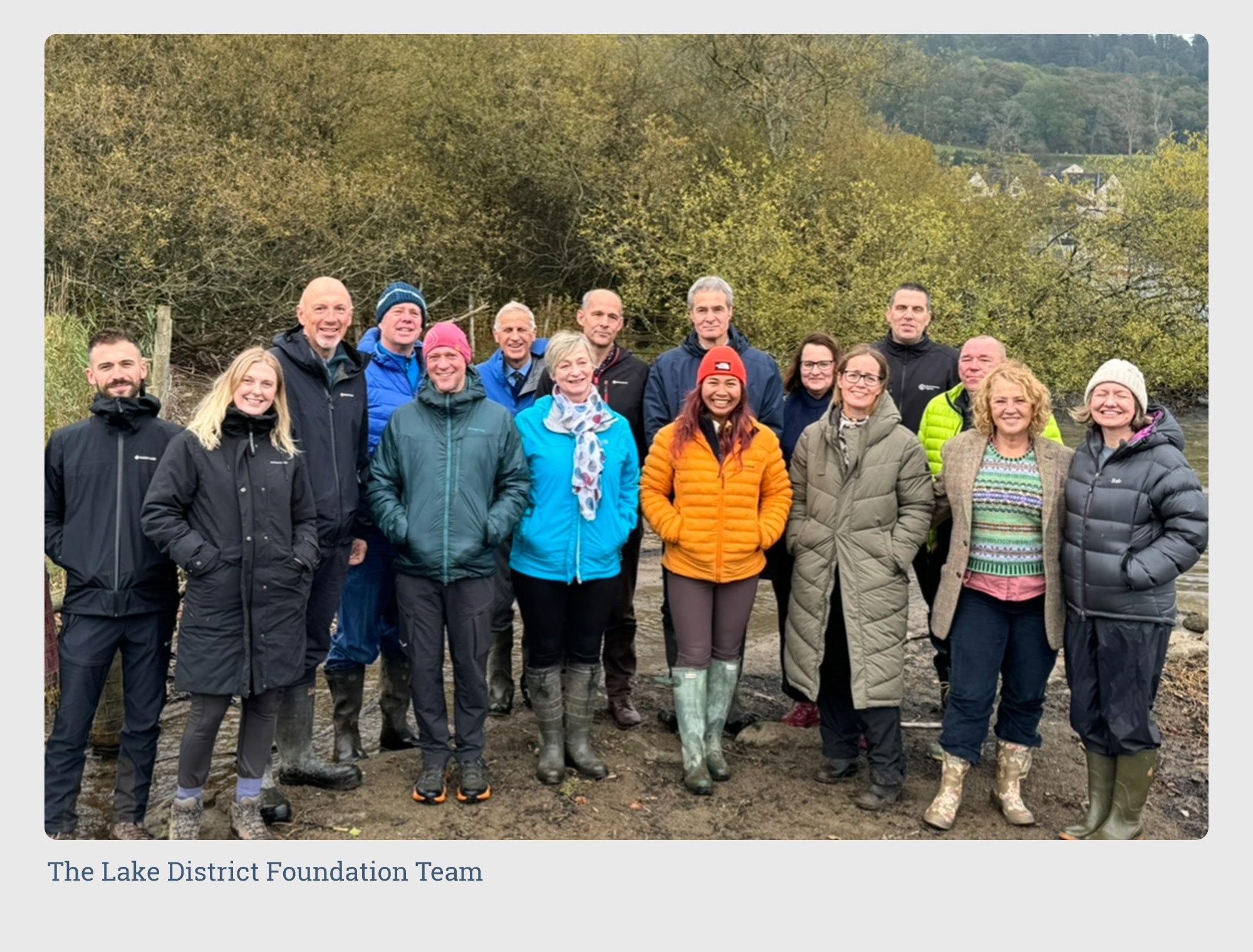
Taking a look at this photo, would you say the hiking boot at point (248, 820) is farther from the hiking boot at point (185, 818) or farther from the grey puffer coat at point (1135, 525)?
the grey puffer coat at point (1135, 525)

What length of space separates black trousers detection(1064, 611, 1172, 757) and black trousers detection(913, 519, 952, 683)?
2.30ft

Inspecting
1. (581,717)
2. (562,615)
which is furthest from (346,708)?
(562,615)

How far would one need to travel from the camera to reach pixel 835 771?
5617 mm

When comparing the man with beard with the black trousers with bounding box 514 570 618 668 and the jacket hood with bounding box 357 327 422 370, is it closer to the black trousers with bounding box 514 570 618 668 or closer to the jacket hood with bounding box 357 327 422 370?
the jacket hood with bounding box 357 327 422 370

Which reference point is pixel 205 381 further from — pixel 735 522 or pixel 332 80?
pixel 735 522

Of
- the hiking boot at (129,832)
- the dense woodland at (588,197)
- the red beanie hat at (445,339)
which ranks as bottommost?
the hiking boot at (129,832)

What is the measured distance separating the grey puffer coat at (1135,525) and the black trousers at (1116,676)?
0.07 m

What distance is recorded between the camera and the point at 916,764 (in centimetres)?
589

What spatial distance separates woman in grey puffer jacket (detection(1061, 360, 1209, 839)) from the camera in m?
4.55

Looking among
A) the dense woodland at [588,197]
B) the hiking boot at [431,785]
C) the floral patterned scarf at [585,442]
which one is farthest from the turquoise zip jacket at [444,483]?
the dense woodland at [588,197]

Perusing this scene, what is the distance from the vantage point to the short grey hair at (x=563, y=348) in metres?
5.07

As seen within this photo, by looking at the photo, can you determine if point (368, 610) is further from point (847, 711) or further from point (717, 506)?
point (847, 711)

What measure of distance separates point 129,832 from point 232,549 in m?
1.48

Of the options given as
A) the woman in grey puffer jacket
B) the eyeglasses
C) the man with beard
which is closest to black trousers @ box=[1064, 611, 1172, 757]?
the woman in grey puffer jacket
